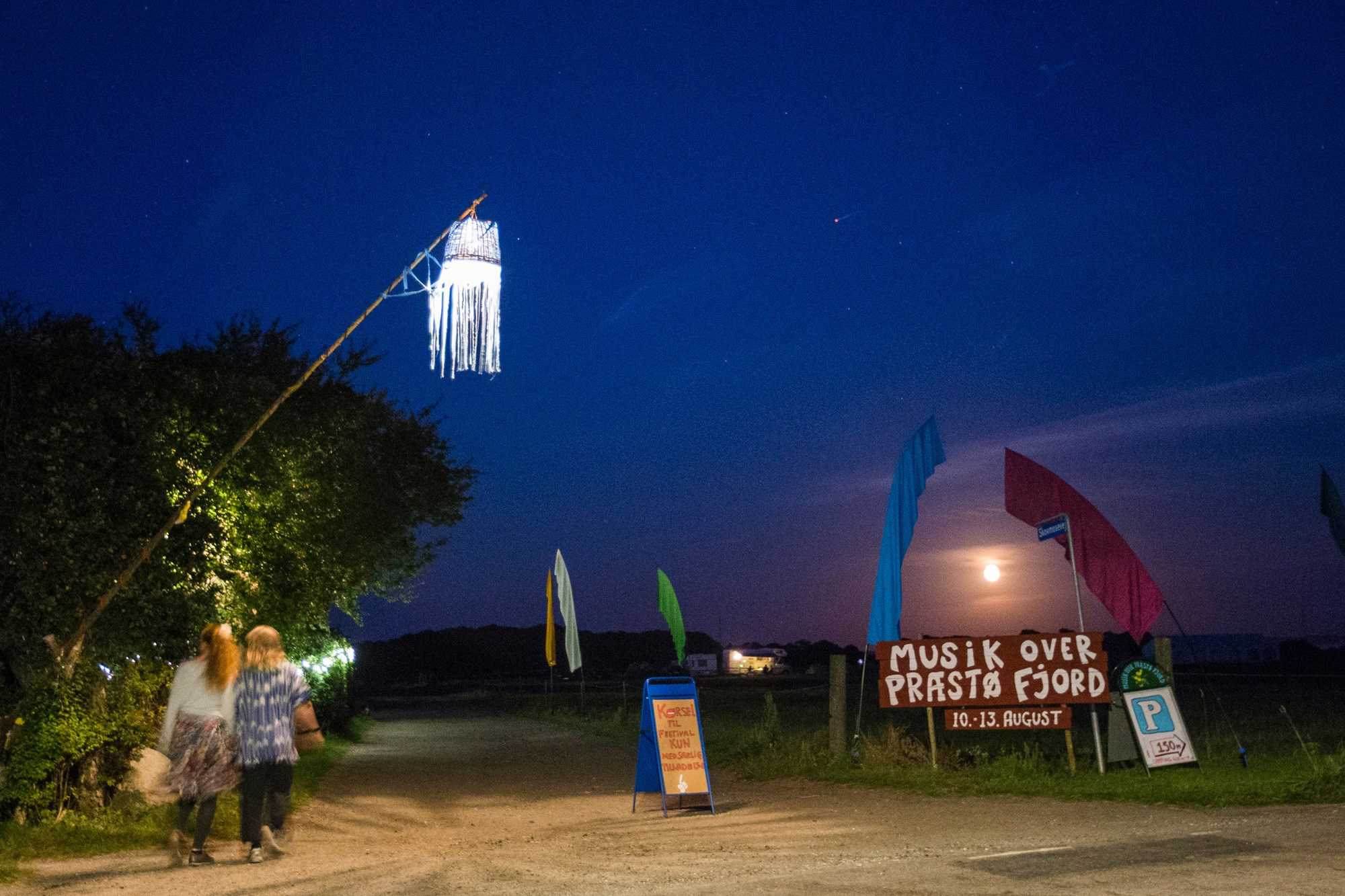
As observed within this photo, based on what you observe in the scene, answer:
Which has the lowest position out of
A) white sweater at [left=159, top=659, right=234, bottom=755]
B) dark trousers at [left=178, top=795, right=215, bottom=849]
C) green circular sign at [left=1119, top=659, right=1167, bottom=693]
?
dark trousers at [left=178, top=795, right=215, bottom=849]

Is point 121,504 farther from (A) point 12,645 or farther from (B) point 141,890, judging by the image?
(B) point 141,890

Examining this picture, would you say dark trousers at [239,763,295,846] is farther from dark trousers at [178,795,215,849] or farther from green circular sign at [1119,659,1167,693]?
green circular sign at [1119,659,1167,693]

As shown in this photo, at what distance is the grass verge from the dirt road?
360mm

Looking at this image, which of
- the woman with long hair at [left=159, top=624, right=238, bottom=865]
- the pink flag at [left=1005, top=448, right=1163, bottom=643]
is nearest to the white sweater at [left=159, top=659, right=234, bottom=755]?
the woman with long hair at [left=159, top=624, right=238, bottom=865]

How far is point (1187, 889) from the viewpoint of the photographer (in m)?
6.74

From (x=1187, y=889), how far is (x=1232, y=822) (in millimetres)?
3262

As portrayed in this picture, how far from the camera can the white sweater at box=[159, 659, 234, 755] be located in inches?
354

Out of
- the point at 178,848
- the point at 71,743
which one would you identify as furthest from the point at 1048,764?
the point at 71,743

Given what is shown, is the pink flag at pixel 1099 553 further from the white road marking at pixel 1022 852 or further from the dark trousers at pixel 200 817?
the dark trousers at pixel 200 817

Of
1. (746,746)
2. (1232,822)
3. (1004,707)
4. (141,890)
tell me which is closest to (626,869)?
(141,890)

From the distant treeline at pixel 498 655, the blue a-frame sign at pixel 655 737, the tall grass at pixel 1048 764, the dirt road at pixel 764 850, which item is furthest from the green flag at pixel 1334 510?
the distant treeline at pixel 498 655

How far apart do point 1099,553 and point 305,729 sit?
969 centimetres

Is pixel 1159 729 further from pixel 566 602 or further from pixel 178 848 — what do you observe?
pixel 566 602

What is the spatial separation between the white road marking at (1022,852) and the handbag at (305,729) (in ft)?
15.4
